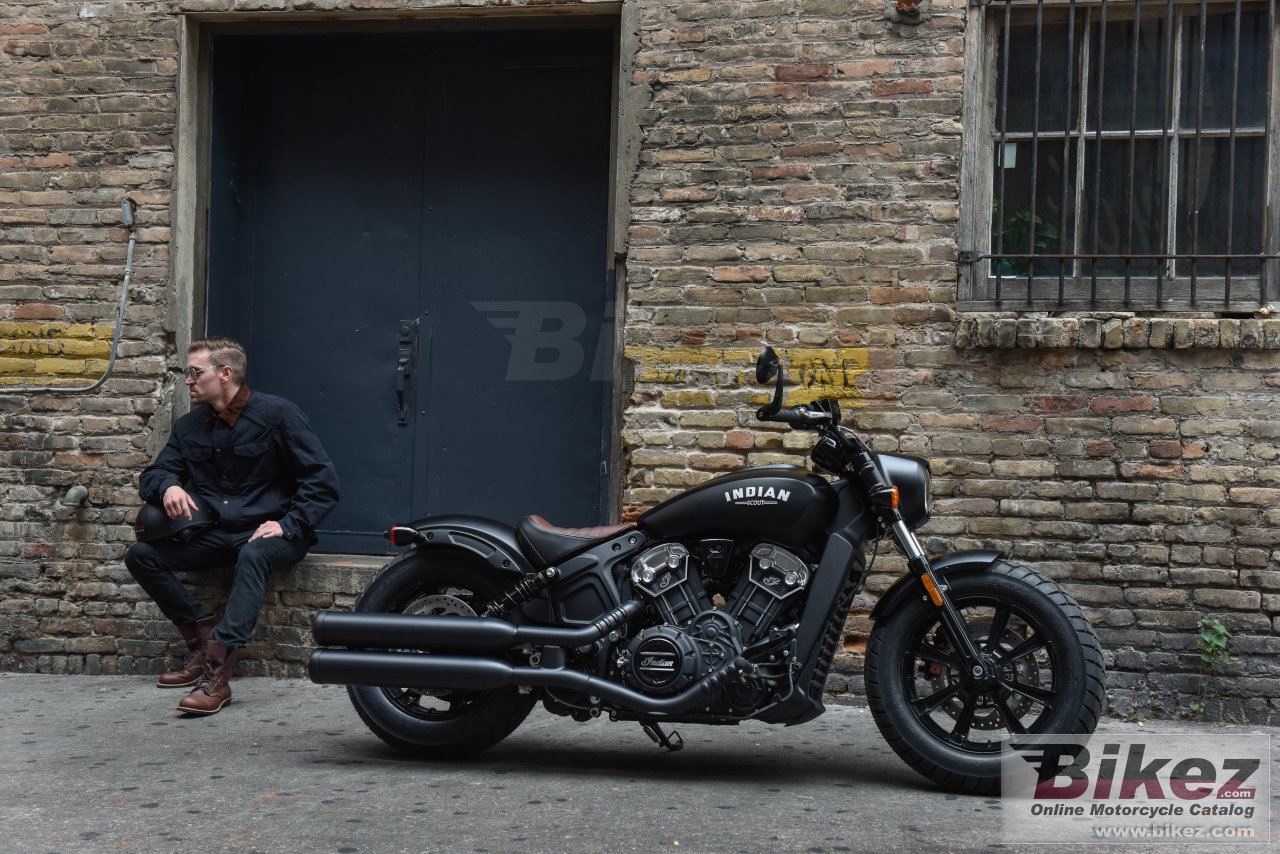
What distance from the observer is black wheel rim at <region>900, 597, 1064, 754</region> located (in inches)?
164

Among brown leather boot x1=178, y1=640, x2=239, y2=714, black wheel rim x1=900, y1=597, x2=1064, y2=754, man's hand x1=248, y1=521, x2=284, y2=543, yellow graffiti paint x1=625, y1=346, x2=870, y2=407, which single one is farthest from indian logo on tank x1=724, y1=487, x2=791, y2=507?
brown leather boot x1=178, y1=640, x2=239, y2=714

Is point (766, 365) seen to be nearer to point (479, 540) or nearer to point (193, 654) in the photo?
point (479, 540)

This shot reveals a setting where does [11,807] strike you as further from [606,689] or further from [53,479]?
[53,479]

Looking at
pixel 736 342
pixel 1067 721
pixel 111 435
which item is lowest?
pixel 1067 721

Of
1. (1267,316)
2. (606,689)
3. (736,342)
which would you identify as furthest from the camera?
(736,342)

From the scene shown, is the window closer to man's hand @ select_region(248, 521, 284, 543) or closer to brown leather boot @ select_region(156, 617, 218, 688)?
man's hand @ select_region(248, 521, 284, 543)

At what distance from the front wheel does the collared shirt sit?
2.66m

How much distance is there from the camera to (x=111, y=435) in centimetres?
619

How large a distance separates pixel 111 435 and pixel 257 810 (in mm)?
2900

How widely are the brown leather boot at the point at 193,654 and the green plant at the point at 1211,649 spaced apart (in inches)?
168

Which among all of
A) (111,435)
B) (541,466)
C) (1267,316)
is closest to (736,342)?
(541,466)

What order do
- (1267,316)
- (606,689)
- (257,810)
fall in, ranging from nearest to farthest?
1. (257,810)
2. (606,689)
3. (1267,316)

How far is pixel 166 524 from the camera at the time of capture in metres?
5.69

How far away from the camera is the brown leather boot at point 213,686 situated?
5277mm
